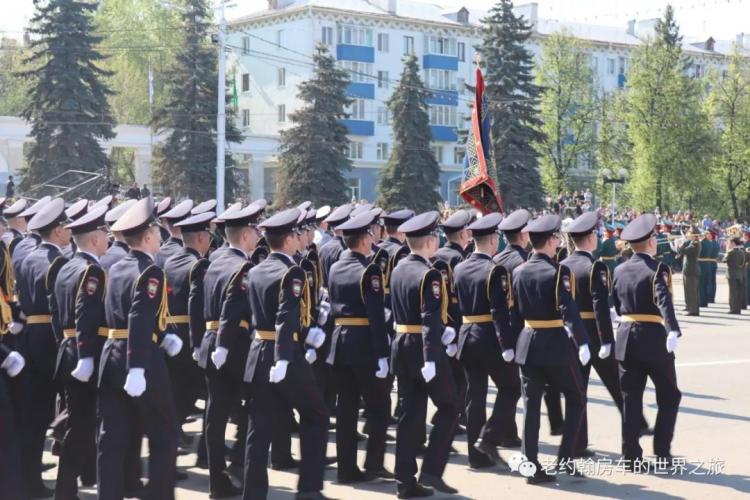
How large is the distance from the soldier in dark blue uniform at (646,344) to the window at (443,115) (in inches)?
2472

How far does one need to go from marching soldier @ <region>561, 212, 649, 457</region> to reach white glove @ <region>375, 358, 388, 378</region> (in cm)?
191

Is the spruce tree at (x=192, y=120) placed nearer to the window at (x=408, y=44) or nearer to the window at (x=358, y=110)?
the window at (x=358, y=110)

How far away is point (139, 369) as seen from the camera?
6855mm

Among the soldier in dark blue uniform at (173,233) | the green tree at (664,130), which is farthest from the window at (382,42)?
the soldier in dark blue uniform at (173,233)

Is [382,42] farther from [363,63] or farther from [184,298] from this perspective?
[184,298]

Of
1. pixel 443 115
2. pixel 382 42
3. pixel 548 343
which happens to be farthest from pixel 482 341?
pixel 443 115

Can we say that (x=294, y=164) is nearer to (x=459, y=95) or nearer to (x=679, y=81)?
(x=679, y=81)

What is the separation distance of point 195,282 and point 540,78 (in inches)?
2109

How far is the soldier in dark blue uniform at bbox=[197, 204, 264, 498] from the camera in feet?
26.4

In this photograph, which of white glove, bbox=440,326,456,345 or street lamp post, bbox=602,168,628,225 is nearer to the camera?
white glove, bbox=440,326,456,345

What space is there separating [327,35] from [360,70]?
3316 millimetres

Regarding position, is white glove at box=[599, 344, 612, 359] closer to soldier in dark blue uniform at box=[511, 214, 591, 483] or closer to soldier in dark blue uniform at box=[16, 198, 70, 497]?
soldier in dark blue uniform at box=[511, 214, 591, 483]

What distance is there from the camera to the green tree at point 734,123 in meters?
57.7

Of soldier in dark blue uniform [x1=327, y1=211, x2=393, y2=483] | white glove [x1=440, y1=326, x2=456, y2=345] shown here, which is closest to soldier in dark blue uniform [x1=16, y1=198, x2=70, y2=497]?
soldier in dark blue uniform [x1=327, y1=211, x2=393, y2=483]
